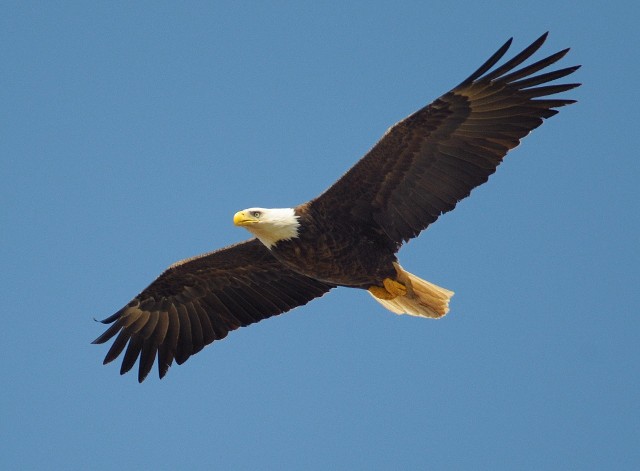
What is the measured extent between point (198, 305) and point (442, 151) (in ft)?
12.9

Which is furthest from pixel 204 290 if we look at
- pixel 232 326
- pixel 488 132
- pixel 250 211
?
pixel 488 132

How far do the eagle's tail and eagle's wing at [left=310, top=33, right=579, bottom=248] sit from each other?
3.57 ft

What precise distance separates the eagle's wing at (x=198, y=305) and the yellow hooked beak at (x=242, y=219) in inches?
56.4

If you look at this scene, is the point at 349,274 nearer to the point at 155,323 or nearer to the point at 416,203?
the point at 416,203

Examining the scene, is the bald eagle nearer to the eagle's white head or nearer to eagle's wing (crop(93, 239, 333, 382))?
the eagle's white head

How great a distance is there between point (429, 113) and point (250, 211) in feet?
7.40

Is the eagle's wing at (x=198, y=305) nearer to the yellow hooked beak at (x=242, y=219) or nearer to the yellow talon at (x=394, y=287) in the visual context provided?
the yellow talon at (x=394, y=287)

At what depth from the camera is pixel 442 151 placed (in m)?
13.1

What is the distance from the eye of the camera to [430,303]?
1430cm

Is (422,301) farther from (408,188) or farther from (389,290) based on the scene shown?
(408,188)

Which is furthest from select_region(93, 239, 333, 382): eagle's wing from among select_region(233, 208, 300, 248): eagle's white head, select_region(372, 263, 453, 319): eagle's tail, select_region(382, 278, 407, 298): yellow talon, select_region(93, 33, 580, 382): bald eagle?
select_region(233, 208, 300, 248): eagle's white head

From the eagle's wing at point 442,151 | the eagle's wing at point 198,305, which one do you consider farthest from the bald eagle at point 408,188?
the eagle's wing at point 198,305

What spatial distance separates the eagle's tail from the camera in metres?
14.3

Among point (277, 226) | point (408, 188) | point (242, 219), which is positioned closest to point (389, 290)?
point (408, 188)
